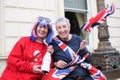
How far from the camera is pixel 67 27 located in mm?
2969

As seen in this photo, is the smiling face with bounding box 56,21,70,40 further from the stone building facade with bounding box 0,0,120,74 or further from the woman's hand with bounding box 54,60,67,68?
the stone building facade with bounding box 0,0,120,74

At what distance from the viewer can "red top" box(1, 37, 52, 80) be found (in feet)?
9.23

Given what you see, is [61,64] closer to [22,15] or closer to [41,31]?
[41,31]

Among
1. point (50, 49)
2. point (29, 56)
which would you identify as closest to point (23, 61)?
point (29, 56)

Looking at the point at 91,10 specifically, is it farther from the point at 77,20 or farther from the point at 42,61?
the point at 42,61

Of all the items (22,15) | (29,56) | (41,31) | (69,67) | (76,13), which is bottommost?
(69,67)

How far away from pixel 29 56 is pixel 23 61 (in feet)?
0.25

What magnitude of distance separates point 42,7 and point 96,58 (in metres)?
2.33

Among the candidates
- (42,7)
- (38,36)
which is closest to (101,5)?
(42,7)

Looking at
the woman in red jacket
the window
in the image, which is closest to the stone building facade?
the window

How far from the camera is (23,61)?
283cm

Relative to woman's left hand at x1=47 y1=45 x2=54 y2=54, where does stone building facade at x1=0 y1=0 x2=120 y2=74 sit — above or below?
above

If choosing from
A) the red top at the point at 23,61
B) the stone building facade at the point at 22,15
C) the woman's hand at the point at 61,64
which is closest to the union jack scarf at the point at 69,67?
the woman's hand at the point at 61,64

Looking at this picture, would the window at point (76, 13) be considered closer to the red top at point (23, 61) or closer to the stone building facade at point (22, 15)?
the stone building facade at point (22, 15)
